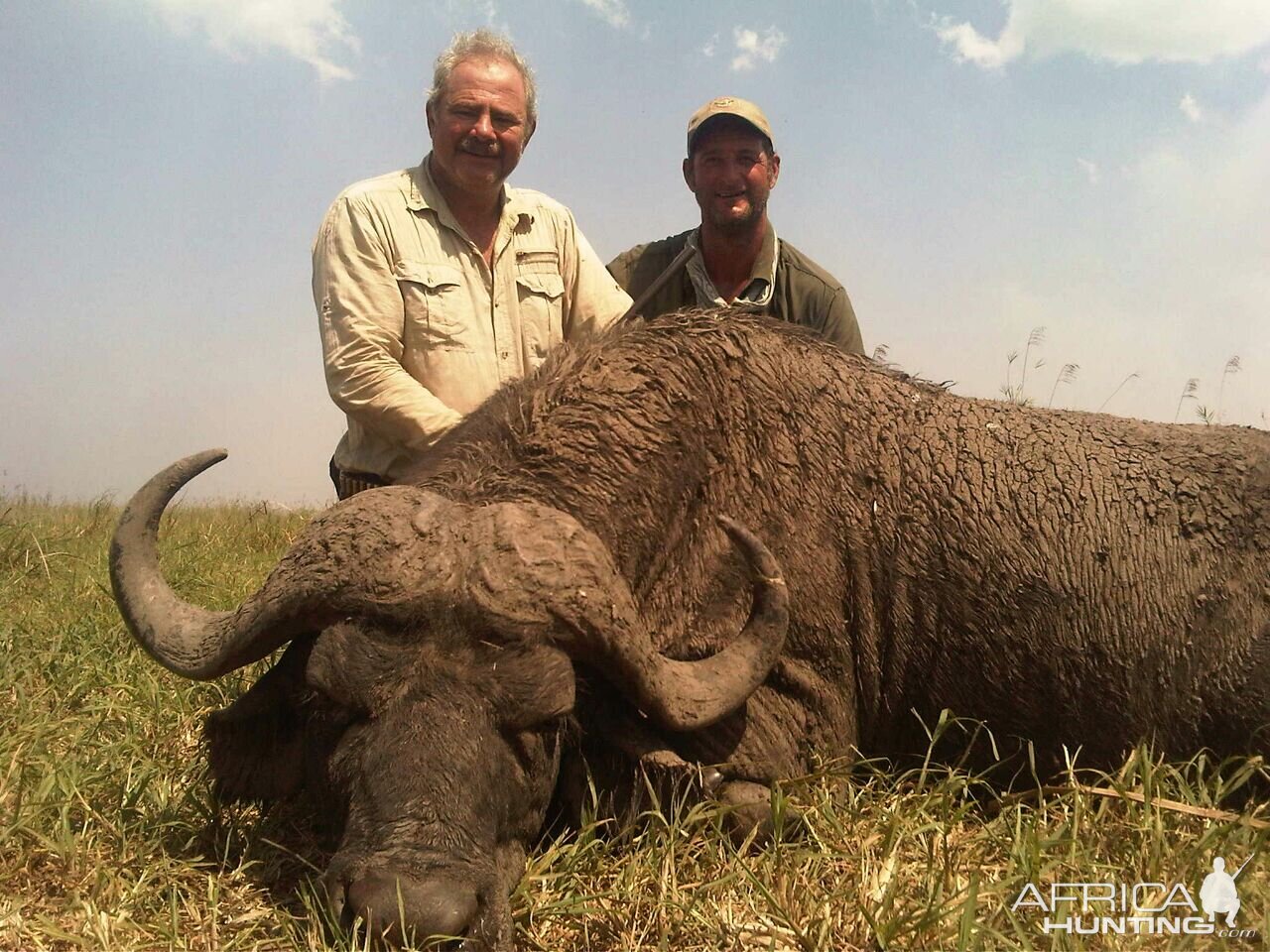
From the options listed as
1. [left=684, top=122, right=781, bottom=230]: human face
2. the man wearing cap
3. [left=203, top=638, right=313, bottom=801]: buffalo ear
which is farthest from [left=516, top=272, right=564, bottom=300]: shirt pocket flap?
[left=203, top=638, right=313, bottom=801]: buffalo ear

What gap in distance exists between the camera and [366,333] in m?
4.82

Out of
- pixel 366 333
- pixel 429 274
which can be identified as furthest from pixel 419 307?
pixel 366 333

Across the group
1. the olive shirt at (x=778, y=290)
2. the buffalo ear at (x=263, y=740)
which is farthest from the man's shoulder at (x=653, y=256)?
the buffalo ear at (x=263, y=740)

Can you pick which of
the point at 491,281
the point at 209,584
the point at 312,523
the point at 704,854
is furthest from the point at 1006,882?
the point at 209,584

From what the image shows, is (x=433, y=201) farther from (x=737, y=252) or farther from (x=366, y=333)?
(x=737, y=252)

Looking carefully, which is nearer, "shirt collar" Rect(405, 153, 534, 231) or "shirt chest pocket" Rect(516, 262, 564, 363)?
"shirt collar" Rect(405, 153, 534, 231)

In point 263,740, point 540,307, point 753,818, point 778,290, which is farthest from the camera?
point 778,290

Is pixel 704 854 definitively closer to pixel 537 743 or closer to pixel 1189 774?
pixel 537 743

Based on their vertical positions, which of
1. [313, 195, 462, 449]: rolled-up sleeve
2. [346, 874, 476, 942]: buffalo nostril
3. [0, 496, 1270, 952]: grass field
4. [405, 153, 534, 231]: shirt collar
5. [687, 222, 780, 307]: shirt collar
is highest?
[405, 153, 534, 231]: shirt collar

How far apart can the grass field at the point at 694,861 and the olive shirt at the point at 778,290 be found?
359 centimetres

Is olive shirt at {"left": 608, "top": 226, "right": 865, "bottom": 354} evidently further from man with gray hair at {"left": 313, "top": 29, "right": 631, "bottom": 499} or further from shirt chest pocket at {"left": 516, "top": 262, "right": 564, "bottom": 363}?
man with gray hair at {"left": 313, "top": 29, "right": 631, "bottom": 499}

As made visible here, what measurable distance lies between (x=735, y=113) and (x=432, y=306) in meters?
2.52

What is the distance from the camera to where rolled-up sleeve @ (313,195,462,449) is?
15.1 ft
